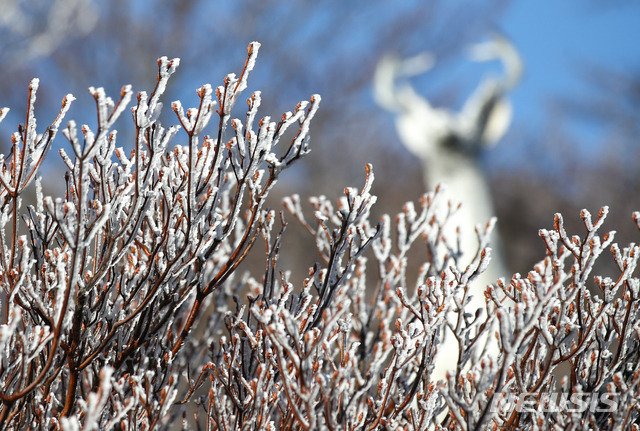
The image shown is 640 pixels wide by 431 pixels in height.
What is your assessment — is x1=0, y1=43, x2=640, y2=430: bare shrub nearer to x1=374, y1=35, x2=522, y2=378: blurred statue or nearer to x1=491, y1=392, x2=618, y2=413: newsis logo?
x1=491, y1=392, x2=618, y2=413: newsis logo

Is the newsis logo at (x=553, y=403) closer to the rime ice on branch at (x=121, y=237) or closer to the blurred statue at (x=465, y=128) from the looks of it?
the rime ice on branch at (x=121, y=237)

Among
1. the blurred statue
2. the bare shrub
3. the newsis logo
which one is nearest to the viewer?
the bare shrub

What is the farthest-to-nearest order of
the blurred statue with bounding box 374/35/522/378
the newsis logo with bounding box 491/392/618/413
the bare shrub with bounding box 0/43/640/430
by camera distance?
1. the blurred statue with bounding box 374/35/522/378
2. the newsis logo with bounding box 491/392/618/413
3. the bare shrub with bounding box 0/43/640/430

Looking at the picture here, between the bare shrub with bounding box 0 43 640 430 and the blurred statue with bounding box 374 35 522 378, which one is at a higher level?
the blurred statue with bounding box 374 35 522 378

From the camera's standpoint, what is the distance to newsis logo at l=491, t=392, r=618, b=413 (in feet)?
5.00

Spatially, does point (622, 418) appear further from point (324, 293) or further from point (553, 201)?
point (553, 201)

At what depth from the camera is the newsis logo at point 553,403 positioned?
1.52 meters

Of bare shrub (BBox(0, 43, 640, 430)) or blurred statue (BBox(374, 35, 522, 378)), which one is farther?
blurred statue (BBox(374, 35, 522, 378))

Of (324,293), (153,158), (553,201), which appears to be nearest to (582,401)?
(324,293)

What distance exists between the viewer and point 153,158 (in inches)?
59.7

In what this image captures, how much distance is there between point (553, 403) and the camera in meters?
1.54

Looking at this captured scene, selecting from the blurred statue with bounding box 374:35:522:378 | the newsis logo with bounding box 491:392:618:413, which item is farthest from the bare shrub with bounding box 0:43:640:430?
the blurred statue with bounding box 374:35:522:378

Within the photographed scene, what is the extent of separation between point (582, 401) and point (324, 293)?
843mm

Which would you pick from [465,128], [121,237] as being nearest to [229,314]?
[121,237]
